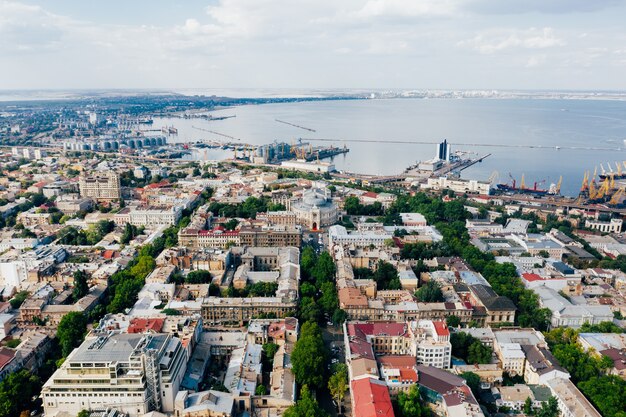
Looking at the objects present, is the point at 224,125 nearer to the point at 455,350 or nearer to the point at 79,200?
the point at 79,200

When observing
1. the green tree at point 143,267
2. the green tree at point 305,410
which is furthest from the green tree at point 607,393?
the green tree at point 143,267

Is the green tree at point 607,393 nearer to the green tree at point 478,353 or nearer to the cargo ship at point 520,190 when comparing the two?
the green tree at point 478,353

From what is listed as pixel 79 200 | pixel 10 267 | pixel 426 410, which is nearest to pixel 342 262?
pixel 426 410

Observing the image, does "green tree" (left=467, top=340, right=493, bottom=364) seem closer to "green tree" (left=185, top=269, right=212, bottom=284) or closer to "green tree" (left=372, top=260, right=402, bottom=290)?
"green tree" (left=372, top=260, right=402, bottom=290)

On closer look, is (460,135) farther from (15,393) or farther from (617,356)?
(15,393)

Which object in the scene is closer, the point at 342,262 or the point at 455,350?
the point at 455,350
